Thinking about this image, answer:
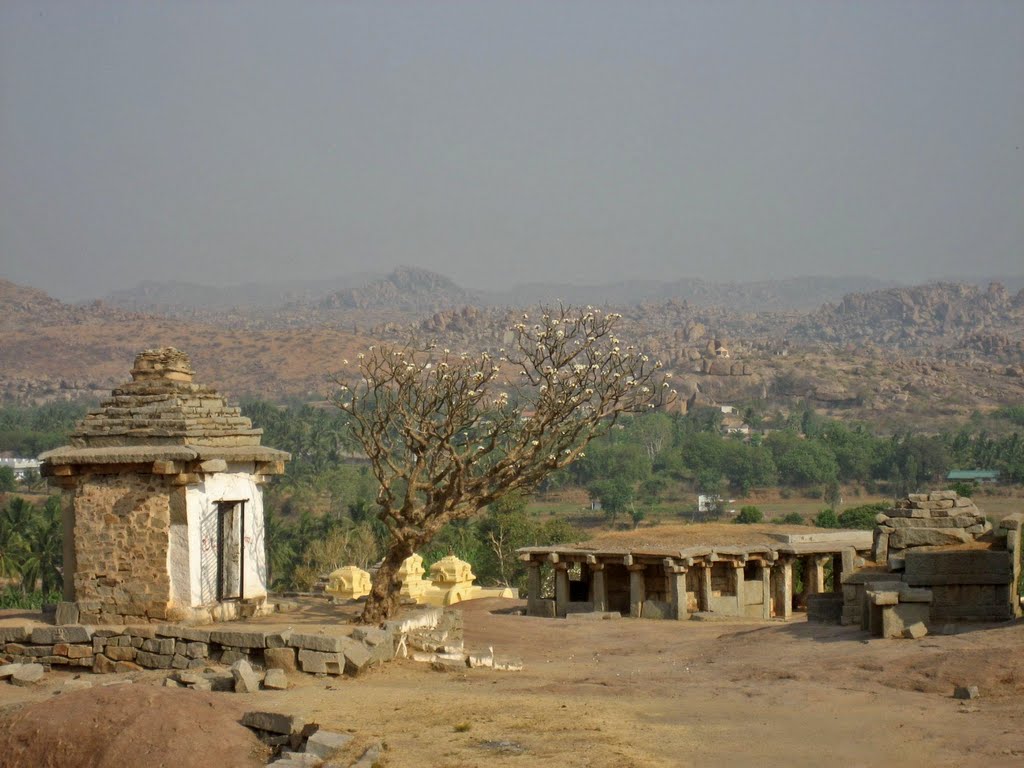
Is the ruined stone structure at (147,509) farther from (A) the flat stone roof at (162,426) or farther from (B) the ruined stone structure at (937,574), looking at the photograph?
(B) the ruined stone structure at (937,574)

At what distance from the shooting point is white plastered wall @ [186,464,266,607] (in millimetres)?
14773

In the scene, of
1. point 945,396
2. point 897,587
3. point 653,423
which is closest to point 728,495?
point 653,423

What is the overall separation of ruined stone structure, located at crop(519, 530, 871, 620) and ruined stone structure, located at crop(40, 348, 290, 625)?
9.77 metres

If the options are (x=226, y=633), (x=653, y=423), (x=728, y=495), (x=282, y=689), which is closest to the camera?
(x=282, y=689)

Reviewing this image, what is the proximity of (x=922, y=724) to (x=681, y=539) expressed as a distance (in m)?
16.0

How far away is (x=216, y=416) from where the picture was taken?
1560 centimetres

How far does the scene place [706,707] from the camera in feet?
37.3

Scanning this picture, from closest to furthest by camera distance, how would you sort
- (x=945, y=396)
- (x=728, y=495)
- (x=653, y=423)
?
(x=728, y=495) → (x=653, y=423) → (x=945, y=396)

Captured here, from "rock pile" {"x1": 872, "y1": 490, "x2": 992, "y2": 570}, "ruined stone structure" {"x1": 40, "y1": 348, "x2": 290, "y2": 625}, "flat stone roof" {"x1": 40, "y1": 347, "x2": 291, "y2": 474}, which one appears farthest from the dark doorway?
"rock pile" {"x1": 872, "y1": 490, "x2": 992, "y2": 570}

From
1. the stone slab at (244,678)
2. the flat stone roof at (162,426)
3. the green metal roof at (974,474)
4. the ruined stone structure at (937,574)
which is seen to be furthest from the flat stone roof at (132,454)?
the green metal roof at (974,474)

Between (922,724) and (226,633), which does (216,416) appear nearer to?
(226,633)

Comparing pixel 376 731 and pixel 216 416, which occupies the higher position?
pixel 216 416

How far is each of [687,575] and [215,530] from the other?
1080 cm

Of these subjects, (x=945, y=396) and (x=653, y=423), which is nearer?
(x=653, y=423)
